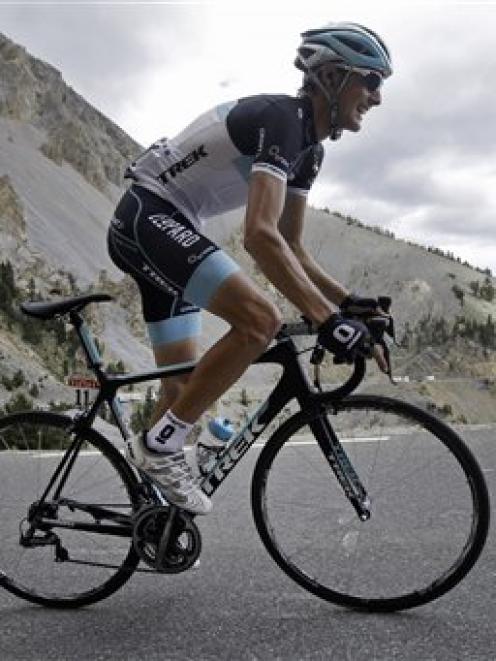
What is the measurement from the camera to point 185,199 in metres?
3.26

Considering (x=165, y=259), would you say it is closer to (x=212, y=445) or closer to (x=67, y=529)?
(x=212, y=445)

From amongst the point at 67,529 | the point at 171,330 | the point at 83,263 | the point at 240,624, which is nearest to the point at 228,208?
the point at 171,330

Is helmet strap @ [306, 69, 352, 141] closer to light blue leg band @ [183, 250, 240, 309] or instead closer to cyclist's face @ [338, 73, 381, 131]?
cyclist's face @ [338, 73, 381, 131]

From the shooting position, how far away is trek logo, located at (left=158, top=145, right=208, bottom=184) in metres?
3.14

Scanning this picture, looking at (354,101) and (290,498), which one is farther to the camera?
(290,498)

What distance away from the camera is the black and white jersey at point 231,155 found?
2.88 m

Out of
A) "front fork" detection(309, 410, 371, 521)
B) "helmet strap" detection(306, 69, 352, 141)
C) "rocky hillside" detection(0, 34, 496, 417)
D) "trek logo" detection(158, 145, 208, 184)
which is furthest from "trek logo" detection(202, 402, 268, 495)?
"rocky hillside" detection(0, 34, 496, 417)

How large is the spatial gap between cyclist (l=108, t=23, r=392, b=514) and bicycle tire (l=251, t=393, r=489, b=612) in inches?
12.9

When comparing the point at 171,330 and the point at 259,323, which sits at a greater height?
the point at 259,323

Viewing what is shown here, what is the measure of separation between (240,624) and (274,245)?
1.39 m

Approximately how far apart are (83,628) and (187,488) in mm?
641

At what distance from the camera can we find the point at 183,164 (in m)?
3.18

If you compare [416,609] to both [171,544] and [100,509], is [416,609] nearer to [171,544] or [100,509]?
[171,544]

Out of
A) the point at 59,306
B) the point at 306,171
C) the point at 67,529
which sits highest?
the point at 306,171
